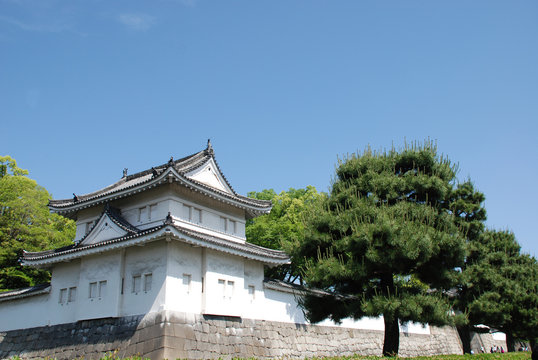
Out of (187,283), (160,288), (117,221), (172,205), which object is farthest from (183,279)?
(117,221)

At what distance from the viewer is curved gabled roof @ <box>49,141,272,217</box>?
19.8 metres

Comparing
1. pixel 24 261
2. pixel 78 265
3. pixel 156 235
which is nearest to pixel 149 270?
pixel 156 235

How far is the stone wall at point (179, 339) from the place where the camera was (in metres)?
17.0

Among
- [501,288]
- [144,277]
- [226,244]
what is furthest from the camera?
[501,288]

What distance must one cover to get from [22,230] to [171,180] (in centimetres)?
1891

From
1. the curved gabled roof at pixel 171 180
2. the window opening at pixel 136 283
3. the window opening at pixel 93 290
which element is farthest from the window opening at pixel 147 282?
the curved gabled roof at pixel 171 180

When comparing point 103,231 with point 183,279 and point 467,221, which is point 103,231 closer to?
point 183,279

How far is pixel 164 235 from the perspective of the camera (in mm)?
17484

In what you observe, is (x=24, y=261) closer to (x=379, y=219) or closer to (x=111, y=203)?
(x=111, y=203)

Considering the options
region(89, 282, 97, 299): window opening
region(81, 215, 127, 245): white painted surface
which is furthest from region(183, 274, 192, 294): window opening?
region(89, 282, 97, 299): window opening

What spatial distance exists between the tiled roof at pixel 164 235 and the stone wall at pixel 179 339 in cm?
294

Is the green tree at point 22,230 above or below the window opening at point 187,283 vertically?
above

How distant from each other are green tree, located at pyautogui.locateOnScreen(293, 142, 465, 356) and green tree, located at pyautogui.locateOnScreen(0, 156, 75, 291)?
22.6 m

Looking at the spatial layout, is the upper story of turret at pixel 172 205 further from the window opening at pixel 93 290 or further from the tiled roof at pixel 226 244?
the window opening at pixel 93 290
